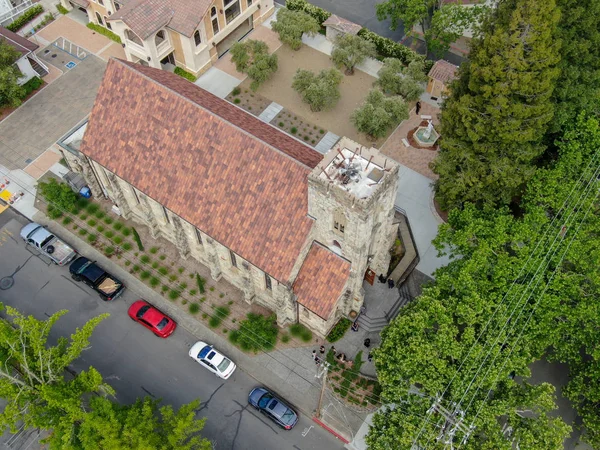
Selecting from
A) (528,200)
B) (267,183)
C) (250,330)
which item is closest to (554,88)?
(528,200)

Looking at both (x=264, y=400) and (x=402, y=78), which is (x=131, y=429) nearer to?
(x=264, y=400)

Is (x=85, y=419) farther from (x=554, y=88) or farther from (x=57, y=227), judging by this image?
(x=554, y=88)

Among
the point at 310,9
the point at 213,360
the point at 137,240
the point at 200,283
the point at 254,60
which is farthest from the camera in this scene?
the point at 310,9

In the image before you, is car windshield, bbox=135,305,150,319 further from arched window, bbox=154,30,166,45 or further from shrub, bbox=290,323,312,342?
arched window, bbox=154,30,166,45

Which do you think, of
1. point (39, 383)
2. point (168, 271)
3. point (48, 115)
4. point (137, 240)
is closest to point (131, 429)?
point (39, 383)

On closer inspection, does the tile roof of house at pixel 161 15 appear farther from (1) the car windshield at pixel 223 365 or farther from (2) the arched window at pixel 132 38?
(1) the car windshield at pixel 223 365

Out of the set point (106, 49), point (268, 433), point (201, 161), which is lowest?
point (268, 433)

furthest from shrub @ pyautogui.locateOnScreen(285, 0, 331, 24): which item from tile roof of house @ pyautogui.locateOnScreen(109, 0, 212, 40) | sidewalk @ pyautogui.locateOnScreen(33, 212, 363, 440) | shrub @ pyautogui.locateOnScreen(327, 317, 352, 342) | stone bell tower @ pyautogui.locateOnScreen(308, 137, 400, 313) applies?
sidewalk @ pyautogui.locateOnScreen(33, 212, 363, 440)
